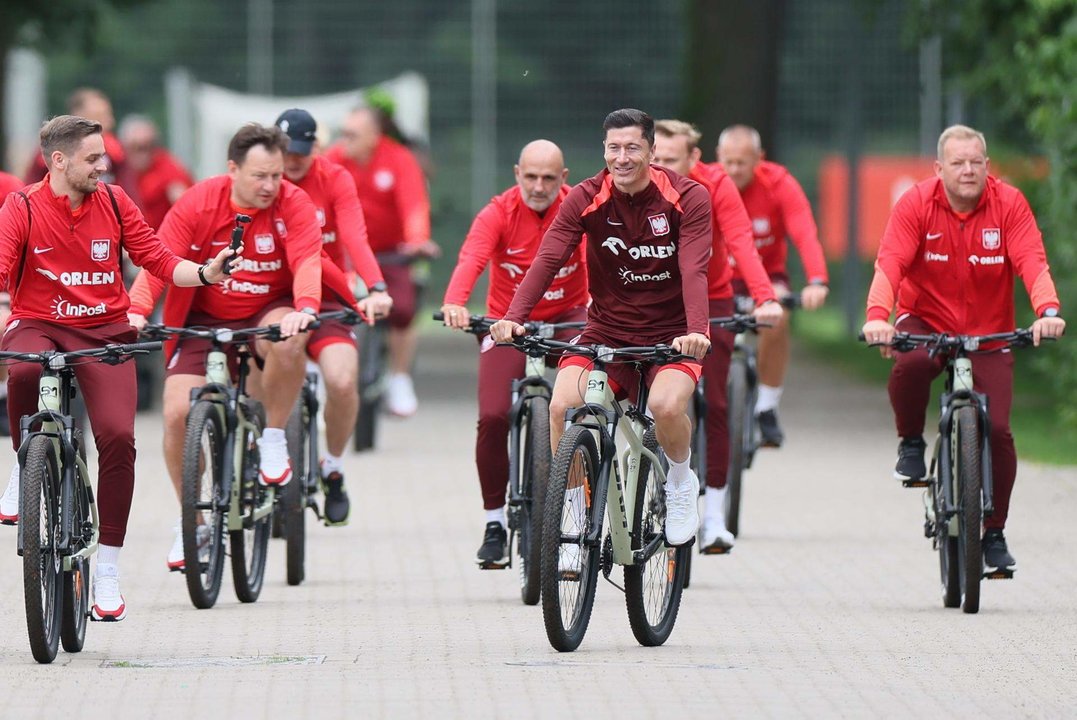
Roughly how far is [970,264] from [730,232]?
1.31m

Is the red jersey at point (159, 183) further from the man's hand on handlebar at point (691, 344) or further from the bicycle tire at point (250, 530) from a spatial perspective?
the man's hand on handlebar at point (691, 344)

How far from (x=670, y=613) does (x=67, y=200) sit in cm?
262

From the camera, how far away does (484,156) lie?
34.8 meters

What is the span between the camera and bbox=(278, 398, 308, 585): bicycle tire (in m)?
10.5

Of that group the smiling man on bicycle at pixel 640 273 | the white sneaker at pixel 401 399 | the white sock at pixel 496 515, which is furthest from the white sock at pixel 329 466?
the white sneaker at pixel 401 399

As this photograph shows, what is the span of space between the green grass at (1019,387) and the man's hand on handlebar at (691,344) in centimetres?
792

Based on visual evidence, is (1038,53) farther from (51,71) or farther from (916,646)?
(51,71)

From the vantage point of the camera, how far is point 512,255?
10227mm

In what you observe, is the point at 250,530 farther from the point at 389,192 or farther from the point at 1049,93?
the point at 1049,93

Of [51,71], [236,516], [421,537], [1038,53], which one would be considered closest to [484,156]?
[51,71]

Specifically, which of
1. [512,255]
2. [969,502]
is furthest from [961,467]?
[512,255]

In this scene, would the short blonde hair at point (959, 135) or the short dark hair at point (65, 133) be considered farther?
the short blonde hair at point (959, 135)

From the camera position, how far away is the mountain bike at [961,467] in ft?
31.2

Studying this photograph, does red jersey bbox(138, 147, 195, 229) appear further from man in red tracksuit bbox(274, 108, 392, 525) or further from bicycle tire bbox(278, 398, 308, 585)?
bicycle tire bbox(278, 398, 308, 585)
